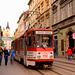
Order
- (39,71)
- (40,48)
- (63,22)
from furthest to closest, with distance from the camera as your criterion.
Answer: (63,22), (40,48), (39,71)

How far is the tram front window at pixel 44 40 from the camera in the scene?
478 inches

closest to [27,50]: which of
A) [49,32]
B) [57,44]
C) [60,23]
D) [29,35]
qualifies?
[29,35]

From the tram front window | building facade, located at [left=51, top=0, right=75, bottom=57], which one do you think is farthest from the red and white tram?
building facade, located at [left=51, top=0, right=75, bottom=57]

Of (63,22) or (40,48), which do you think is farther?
(63,22)

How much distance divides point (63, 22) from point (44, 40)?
46.2 ft

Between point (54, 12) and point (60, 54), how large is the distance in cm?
753

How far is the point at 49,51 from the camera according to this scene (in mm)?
12148

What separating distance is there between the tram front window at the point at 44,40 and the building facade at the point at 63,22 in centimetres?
1023

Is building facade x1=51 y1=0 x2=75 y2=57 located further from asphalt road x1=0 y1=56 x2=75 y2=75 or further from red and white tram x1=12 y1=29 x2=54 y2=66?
asphalt road x1=0 y1=56 x2=75 y2=75

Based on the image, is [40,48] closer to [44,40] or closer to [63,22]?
[44,40]

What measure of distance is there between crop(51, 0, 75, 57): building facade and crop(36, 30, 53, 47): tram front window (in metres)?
10.2

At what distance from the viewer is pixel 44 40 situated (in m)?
12.3

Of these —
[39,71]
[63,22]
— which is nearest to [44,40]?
[39,71]

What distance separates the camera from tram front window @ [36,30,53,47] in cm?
1215
